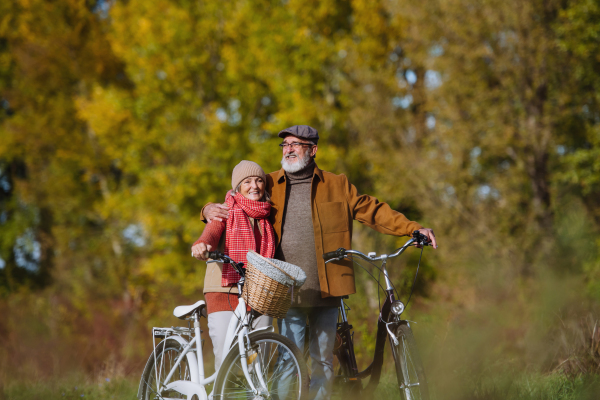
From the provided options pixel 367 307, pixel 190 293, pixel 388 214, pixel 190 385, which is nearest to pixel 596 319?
pixel 367 307

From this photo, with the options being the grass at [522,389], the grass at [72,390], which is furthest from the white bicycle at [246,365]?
the grass at [72,390]

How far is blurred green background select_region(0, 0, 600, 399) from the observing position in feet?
39.2

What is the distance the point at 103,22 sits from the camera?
755 inches

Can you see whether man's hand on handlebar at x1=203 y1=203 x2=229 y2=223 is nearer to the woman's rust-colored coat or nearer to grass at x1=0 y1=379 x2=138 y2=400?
the woman's rust-colored coat

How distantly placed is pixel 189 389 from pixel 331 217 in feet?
4.69

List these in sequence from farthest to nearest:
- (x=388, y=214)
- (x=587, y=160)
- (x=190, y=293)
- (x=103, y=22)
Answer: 1. (x=103, y=22)
2. (x=190, y=293)
3. (x=587, y=160)
4. (x=388, y=214)

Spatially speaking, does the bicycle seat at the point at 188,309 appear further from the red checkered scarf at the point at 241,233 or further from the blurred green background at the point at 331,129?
the blurred green background at the point at 331,129

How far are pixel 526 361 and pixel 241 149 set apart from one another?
10291mm

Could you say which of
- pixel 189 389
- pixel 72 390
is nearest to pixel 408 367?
pixel 189 389

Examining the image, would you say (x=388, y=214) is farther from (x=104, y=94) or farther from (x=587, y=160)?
(x=104, y=94)

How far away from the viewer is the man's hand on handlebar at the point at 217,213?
153 inches

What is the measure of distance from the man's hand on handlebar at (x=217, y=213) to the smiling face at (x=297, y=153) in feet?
1.77

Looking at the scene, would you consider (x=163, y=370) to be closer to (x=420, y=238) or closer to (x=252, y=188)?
(x=252, y=188)

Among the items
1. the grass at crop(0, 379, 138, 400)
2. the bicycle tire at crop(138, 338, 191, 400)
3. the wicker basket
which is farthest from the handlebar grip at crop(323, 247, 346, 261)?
the grass at crop(0, 379, 138, 400)
